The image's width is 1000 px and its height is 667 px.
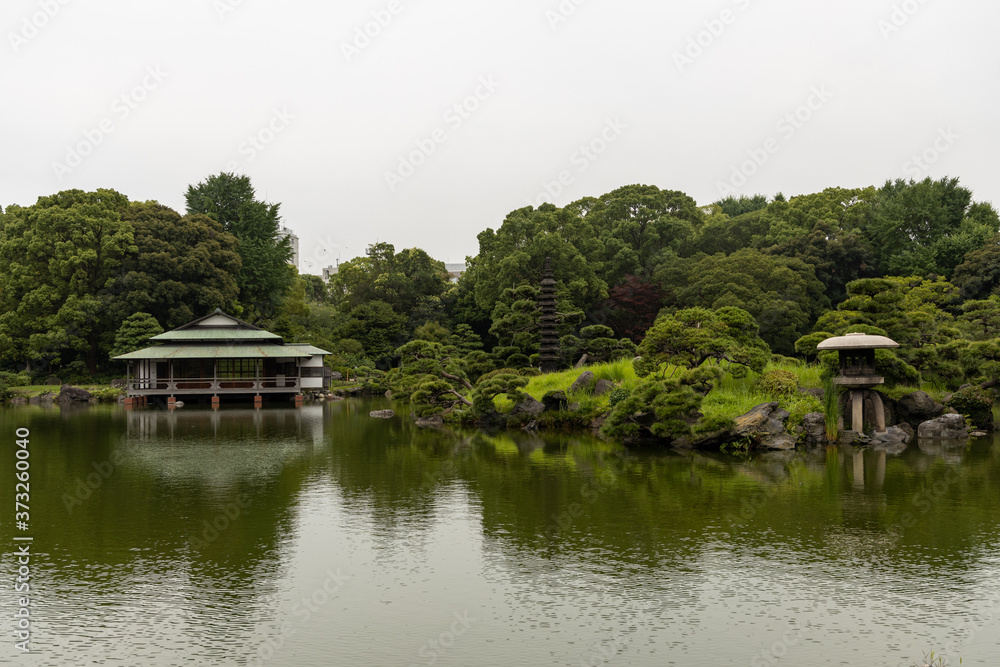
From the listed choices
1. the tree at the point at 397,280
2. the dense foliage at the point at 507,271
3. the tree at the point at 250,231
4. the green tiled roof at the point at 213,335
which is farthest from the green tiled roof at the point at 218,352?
the tree at the point at 397,280

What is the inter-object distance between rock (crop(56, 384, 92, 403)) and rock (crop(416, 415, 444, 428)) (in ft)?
73.7

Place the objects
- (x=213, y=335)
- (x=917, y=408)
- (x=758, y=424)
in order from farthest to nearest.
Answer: (x=213, y=335)
(x=917, y=408)
(x=758, y=424)

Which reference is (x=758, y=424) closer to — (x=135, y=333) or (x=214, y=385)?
(x=214, y=385)

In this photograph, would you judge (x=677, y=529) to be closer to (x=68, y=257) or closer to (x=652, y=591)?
(x=652, y=591)

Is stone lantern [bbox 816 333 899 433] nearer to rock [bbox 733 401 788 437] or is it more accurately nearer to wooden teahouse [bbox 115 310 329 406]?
rock [bbox 733 401 788 437]

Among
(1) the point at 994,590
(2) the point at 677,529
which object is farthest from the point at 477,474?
(1) the point at 994,590

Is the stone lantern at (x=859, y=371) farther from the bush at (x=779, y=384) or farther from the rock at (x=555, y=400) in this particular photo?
the rock at (x=555, y=400)

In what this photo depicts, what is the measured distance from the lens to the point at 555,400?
2642 centimetres

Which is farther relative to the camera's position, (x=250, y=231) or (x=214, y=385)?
(x=250, y=231)

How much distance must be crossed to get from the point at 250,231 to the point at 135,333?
14008 millimetres

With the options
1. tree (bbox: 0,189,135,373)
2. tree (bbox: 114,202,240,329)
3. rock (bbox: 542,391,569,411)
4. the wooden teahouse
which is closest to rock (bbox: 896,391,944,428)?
rock (bbox: 542,391,569,411)

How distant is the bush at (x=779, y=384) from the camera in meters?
22.2

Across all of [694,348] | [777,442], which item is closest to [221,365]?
[694,348]

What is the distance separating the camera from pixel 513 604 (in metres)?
8.84
